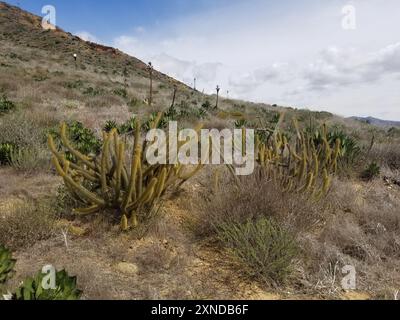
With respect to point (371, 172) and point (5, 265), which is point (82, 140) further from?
point (371, 172)

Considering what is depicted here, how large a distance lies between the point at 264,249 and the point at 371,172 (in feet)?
13.2

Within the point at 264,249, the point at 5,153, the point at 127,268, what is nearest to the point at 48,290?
the point at 127,268

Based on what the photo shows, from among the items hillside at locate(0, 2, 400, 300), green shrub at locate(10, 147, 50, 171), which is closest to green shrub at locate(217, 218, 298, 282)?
hillside at locate(0, 2, 400, 300)

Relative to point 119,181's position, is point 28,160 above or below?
above

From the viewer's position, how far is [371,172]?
6543mm

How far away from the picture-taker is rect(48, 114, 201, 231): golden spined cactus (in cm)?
385

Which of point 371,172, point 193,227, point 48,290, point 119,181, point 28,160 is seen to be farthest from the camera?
point 371,172

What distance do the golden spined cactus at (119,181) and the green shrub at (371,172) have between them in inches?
149

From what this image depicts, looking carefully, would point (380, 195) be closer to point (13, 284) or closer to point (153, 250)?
point (153, 250)

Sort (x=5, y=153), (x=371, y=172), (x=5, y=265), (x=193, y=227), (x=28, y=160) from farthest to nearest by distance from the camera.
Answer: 1. (x=371, y=172)
2. (x=5, y=153)
3. (x=28, y=160)
4. (x=193, y=227)
5. (x=5, y=265)

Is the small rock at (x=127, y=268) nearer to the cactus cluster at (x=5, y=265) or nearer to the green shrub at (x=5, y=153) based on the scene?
the cactus cluster at (x=5, y=265)

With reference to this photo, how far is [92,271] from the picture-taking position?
10.4 ft

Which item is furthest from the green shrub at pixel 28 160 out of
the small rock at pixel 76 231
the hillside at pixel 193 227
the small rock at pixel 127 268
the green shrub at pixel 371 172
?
the green shrub at pixel 371 172
